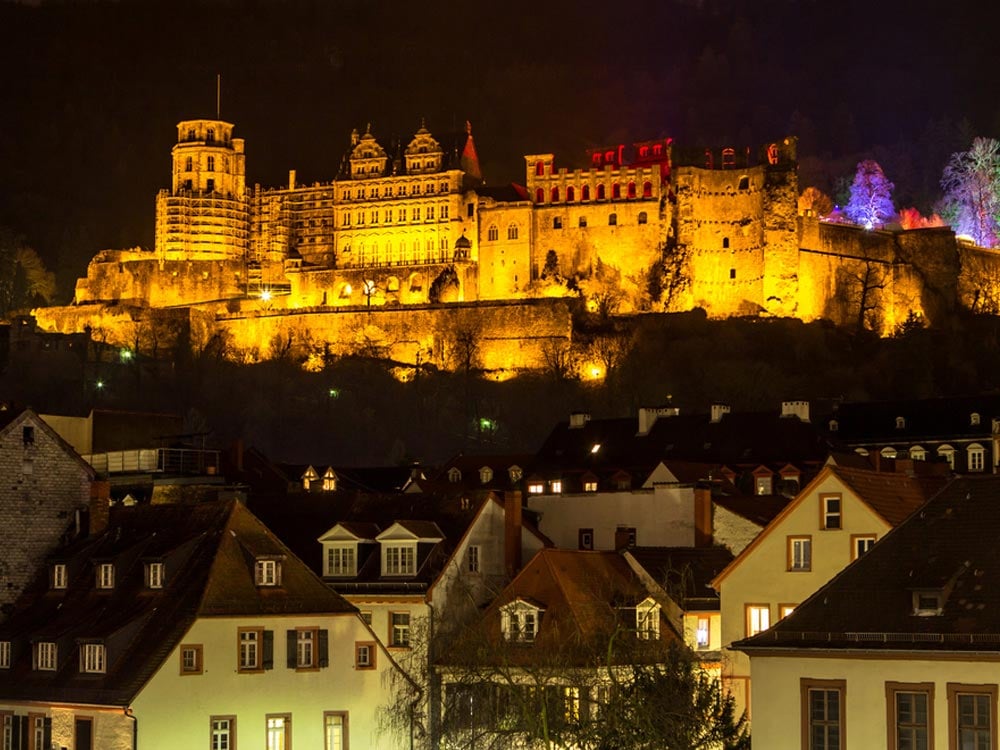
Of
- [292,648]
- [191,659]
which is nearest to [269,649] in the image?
[292,648]

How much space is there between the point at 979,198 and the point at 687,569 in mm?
129345

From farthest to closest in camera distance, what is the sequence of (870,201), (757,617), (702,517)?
1. (870,201)
2. (702,517)
3. (757,617)

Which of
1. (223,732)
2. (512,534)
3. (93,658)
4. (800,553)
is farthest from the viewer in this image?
(512,534)

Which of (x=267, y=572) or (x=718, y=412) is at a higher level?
(x=718, y=412)

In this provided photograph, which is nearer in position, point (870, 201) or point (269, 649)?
point (269, 649)

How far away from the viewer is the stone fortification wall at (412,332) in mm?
162000

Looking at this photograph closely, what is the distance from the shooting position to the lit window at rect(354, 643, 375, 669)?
54344mm

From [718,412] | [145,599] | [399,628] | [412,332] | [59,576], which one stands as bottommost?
[399,628]

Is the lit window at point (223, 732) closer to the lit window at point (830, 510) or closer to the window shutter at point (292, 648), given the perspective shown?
the window shutter at point (292, 648)

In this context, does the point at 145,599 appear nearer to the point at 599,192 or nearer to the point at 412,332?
the point at 412,332

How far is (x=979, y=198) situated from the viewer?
177375 mm

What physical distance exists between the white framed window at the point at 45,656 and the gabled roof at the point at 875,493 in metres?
15.8

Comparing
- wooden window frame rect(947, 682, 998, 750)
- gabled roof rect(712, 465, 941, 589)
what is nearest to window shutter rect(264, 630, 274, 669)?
gabled roof rect(712, 465, 941, 589)

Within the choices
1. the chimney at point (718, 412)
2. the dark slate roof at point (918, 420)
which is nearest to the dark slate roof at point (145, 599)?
the chimney at point (718, 412)
